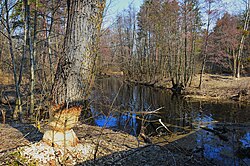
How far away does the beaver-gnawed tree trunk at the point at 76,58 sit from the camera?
290 centimetres

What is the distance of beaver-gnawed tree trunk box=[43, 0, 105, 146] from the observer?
9.51 ft

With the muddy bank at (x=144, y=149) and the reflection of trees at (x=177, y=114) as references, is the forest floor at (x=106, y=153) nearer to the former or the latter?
the muddy bank at (x=144, y=149)

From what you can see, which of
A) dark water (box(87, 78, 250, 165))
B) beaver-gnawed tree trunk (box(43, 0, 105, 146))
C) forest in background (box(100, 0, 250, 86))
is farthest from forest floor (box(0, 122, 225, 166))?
forest in background (box(100, 0, 250, 86))

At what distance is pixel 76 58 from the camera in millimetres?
2900

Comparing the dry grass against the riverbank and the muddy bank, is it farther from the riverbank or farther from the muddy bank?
the muddy bank

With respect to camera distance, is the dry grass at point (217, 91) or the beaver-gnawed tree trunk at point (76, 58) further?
the dry grass at point (217, 91)

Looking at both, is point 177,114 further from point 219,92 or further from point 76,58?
point 76,58

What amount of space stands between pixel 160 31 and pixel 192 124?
14940 millimetres

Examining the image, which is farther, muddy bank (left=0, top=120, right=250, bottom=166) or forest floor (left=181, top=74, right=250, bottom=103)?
forest floor (left=181, top=74, right=250, bottom=103)

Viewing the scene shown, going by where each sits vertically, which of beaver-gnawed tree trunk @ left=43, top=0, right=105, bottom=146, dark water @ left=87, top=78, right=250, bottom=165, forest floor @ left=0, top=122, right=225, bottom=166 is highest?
beaver-gnawed tree trunk @ left=43, top=0, right=105, bottom=146

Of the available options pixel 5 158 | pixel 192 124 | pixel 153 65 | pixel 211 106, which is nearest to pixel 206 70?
pixel 153 65

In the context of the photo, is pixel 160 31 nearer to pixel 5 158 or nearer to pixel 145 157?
pixel 145 157

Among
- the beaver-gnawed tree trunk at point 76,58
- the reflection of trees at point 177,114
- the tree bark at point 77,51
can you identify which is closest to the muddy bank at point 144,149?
the beaver-gnawed tree trunk at point 76,58

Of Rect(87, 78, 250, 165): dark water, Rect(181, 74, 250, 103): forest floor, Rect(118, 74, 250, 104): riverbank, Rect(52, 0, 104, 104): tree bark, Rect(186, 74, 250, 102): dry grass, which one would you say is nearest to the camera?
Rect(52, 0, 104, 104): tree bark
